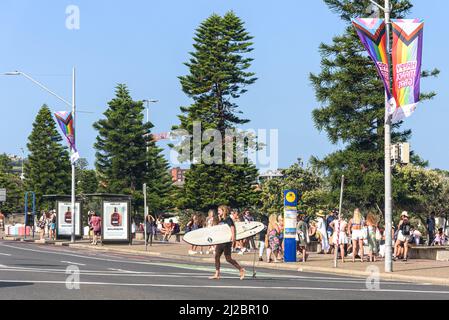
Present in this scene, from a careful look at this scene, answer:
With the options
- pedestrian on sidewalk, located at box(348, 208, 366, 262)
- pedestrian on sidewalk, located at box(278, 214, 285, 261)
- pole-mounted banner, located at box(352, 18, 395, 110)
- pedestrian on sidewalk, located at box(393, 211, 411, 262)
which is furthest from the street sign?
pole-mounted banner, located at box(352, 18, 395, 110)

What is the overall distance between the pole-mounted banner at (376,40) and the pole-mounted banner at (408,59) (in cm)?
47

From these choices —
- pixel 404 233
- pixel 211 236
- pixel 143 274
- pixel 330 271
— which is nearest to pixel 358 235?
pixel 404 233

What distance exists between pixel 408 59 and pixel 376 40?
4.05 feet

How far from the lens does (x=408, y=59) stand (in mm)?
25547

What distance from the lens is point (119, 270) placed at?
25.6m

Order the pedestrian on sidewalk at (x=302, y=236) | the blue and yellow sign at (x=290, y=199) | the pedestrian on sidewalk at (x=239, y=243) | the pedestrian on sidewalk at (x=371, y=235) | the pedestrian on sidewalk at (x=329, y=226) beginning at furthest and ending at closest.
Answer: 1. the pedestrian on sidewalk at (x=329, y=226)
2. the pedestrian on sidewalk at (x=239, y=243)
3. the pedestrian on sidewalk at (x=302, y=236)
4. the pedestrian on sidewalk at (x=371, y=235)
5. the blue and yellow sign at (x=290, y=199)

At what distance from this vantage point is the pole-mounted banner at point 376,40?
2617 centimetres

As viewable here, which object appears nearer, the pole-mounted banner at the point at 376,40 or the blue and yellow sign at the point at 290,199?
the pole-mounted banner at the point at 376,40

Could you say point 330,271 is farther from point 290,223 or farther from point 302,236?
point 302,236

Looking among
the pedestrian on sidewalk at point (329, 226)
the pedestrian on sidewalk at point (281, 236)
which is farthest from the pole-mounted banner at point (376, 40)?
the pedestrian on sidewalk at point (329, 226)

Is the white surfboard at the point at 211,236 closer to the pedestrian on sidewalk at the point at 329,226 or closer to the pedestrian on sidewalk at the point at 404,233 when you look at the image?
the pedestrian on sidewalk at the point at 404,233

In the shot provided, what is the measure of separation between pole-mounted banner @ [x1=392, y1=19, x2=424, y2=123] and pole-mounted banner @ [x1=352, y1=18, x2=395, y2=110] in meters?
0.47

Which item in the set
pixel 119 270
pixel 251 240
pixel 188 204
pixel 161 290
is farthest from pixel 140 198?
pixel 161 290
